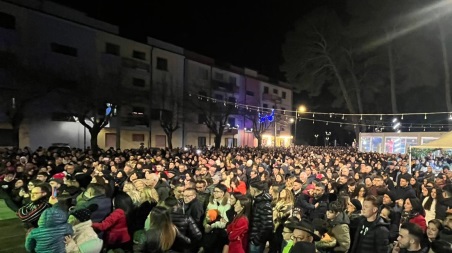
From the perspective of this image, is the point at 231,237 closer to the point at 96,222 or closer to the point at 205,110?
the point at 96,222

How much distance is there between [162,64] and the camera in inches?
1401

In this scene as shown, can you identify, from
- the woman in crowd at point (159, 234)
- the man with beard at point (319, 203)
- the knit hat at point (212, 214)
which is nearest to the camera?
the woman in crowd at point (159, 234)

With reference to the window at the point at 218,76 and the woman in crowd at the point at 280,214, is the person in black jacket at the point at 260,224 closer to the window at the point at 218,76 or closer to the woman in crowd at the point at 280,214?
the woman in crowd at the point at 280,214

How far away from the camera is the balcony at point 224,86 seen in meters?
42.0

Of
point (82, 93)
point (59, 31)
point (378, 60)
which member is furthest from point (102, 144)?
point (378, 60)

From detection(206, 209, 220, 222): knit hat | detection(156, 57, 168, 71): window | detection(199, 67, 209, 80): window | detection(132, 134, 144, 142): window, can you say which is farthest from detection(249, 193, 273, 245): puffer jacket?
detection(199, 67, 209, 80): window

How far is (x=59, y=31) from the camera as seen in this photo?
26.4 meters

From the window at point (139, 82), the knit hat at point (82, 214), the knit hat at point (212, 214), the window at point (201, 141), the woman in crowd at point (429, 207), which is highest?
the window at point (139, 82)

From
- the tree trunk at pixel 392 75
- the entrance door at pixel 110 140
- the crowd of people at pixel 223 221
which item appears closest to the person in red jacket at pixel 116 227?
the crowd of people at pixel 223 221

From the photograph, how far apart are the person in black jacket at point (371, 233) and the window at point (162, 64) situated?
107 feet

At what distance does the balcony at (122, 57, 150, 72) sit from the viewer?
31.3 metres

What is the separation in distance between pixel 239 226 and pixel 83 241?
1819 mm

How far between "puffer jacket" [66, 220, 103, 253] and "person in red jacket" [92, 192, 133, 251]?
0.43 m

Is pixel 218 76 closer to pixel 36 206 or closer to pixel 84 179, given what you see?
pixel 84 179
